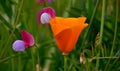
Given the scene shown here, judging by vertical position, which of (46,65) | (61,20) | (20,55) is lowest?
(46,65)

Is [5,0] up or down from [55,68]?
up

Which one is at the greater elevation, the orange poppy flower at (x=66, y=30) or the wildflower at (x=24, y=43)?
the orange poppy flower at (x=66, y=30)

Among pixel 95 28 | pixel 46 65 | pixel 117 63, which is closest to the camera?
pixel 117 63

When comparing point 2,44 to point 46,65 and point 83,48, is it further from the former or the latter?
point 46,65

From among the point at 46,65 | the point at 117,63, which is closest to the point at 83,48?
the point at 117,63

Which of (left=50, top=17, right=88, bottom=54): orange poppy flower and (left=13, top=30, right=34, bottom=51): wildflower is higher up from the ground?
(left=50, top=17, right=88, bottom=54): orange poppy flower

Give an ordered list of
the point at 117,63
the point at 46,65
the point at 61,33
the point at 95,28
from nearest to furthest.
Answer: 1. the point at 61,33
2. the point at 117,63
3. the point at 95,28
4. the point at 46,65

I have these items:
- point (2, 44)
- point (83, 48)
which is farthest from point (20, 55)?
point (83, 48)

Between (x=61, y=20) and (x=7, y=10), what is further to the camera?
(x=7, y=10)
